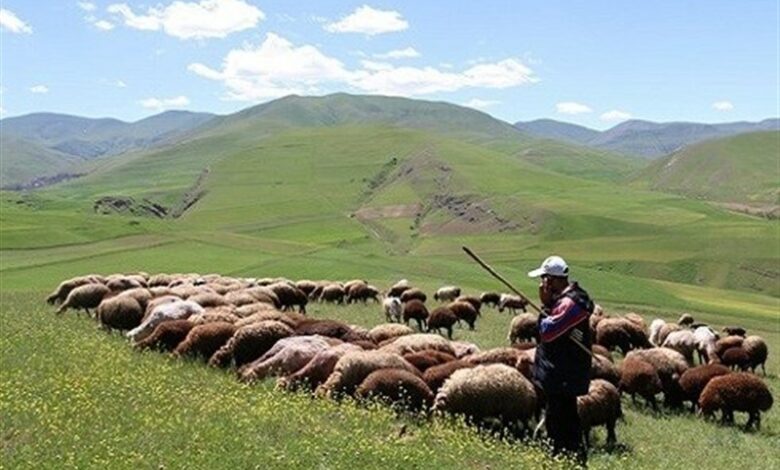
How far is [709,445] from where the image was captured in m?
16.9

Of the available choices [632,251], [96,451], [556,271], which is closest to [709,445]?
[556,271]

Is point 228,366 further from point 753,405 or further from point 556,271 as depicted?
point 753,405

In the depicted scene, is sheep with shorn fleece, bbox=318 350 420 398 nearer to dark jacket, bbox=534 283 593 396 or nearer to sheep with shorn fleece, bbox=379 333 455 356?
sheep with shorn fleece, bbox=379 333 455 356

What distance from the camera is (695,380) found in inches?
820

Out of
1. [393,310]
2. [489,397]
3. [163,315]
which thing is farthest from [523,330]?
[489,397]

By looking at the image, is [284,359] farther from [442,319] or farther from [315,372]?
[442,319]

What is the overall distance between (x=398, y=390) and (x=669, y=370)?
973 cm

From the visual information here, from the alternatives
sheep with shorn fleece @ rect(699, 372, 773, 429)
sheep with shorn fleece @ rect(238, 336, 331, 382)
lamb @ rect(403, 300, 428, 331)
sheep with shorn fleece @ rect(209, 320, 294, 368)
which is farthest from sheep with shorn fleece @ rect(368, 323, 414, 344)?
lamb @ rect(403, 300, 428, 331)

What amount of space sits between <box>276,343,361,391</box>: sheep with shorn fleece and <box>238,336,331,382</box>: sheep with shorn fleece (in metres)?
0.38

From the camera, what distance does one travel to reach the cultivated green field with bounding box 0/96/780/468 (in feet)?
39.3

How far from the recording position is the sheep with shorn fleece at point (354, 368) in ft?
52.0

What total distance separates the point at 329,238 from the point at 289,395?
4226 inches

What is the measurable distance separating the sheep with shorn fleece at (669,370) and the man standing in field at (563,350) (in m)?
9.52

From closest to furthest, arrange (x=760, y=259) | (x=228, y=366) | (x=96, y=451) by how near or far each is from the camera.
Answer: (x=96, y=451) < (x=228, y=366) < (x=760, y=259)
